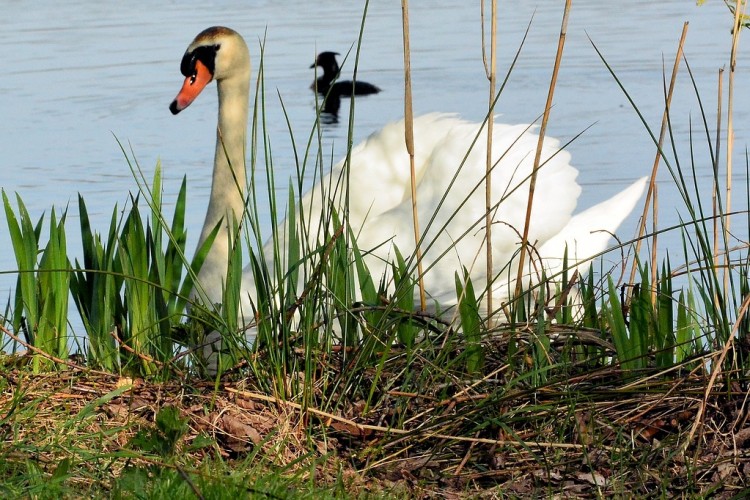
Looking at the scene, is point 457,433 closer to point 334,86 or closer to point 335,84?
point 334,86

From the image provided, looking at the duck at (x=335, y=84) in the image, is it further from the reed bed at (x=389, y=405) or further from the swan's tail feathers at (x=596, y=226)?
the reed bed at (x=389, y=405)

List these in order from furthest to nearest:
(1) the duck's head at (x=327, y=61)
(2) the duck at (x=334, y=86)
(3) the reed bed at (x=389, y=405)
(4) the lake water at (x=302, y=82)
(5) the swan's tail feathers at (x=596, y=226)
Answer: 1. (1) the duck's head at (x=327, y=61)
2. (2) the duck at (x=334, y=86)
3. (4) the lake water at (x=302, y=82)
4. (5) the swan's tail feathers at (x=596, y=226)
5. (3) the reed bed at (x=389, y=405)

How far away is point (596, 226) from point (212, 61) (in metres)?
1.94

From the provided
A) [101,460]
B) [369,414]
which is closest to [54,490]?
[101,460]

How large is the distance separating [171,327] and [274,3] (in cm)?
1299

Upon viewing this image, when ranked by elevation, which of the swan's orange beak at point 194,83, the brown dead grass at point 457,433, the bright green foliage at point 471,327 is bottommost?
the brown dead grass at point 457,433

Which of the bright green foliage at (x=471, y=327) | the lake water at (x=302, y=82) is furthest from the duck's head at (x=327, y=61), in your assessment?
the bright green foliage at (x=471, y=327)

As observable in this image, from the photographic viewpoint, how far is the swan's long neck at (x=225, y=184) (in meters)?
5.18

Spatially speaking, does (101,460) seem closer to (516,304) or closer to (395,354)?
(395,354)

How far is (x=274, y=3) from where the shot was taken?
652 inches

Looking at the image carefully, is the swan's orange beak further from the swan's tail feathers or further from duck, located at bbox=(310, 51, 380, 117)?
duck, located at bbox=(310, 51, 380, 117)

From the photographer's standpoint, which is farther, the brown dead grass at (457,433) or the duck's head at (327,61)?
the duck's head at (327,61)

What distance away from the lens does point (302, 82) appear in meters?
11.9

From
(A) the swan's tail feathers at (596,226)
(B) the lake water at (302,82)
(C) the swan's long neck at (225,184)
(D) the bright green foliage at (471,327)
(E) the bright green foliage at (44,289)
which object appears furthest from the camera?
(B) the lake water at (302,82)
